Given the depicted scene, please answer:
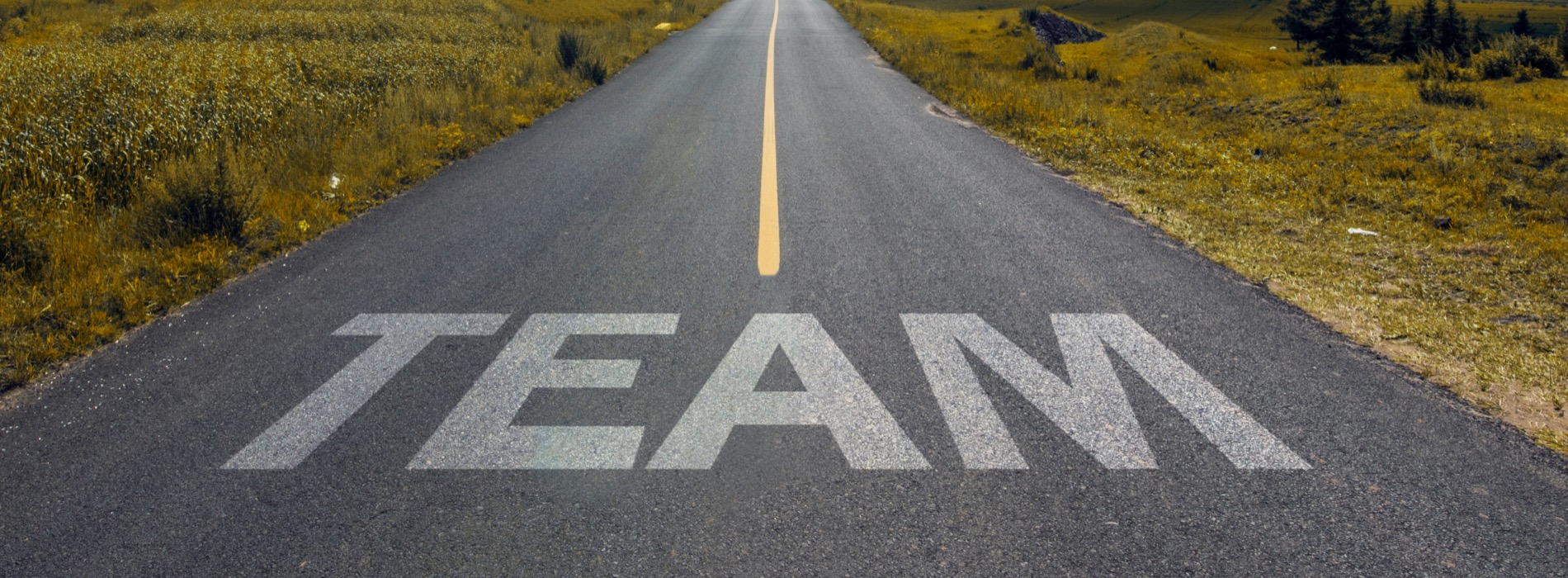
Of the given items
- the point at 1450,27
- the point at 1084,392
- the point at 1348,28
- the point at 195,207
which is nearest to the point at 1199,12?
the point at 1348,28

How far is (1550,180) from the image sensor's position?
7703mm

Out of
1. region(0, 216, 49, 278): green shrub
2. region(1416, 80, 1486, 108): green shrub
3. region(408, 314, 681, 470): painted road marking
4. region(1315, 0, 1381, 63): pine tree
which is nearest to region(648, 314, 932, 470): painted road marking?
region(408, 314, 681, 470): painted road marking

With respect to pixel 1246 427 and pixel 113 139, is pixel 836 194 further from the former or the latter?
pixel 113 139

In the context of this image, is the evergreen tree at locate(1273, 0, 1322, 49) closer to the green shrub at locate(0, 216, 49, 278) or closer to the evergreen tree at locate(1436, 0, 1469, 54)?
the evergreen tree at locate(1436, 0, 1469, 54)

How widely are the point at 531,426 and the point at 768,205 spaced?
417 centimetres

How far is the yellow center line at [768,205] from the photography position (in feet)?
19.0

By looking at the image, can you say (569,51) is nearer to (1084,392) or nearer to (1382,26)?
(1084,392)

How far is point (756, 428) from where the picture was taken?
3.50 metres

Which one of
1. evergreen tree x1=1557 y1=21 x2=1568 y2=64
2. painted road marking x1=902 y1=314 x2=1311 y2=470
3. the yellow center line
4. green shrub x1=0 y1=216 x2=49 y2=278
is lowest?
painted road marking x1=902 y1=314 x2=1311 y2=470

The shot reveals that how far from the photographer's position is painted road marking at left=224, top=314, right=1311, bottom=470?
3299mm

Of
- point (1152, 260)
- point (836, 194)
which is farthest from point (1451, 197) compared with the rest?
point (836, 194)

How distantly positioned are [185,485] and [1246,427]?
168 inches

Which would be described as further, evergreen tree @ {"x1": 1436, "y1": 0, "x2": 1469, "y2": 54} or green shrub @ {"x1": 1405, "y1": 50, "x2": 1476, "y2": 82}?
evergreen tree @ {"x1": 1436, "y1": 0, "x2": 1469, "y2": 54}

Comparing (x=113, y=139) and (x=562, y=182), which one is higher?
(x=113, y=139)
